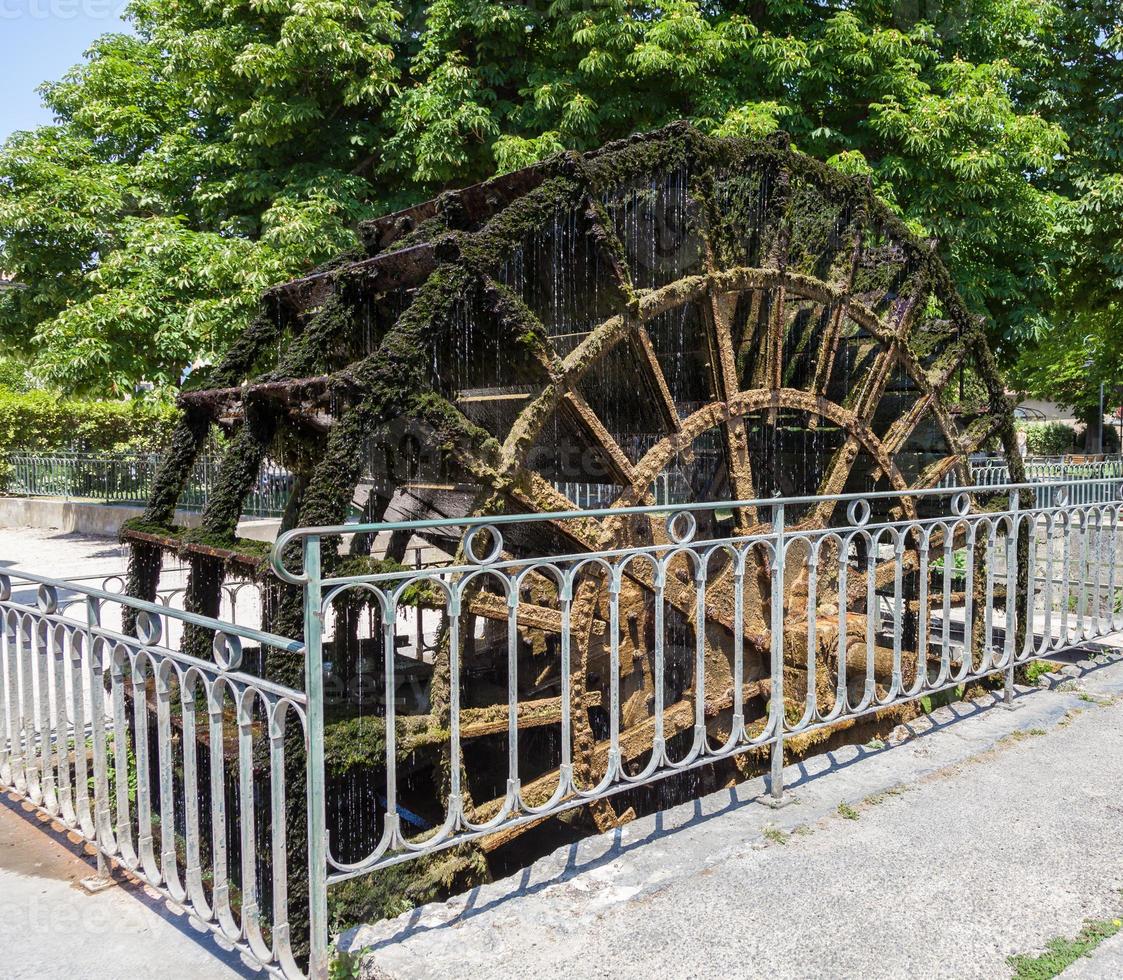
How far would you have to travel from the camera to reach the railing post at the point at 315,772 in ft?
6.92

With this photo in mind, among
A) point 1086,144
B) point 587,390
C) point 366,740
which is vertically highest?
point 1086,144

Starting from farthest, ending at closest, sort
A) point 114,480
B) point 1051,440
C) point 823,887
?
point 1051,440 < point 114,480 < point 823,887

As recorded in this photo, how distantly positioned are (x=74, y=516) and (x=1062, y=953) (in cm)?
1771

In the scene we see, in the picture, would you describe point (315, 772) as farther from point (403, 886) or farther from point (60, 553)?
point (60, 553)

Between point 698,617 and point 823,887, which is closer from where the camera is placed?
point 823,887

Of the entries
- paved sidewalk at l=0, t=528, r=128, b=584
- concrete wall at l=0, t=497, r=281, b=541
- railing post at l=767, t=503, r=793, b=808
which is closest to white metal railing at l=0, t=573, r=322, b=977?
railing post at l=767, t=503, r=793, b=808

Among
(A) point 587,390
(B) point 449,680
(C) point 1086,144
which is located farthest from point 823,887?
(C) point 1086,144

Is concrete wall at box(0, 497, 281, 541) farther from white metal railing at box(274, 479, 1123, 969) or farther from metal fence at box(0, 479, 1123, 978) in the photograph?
white metal railing at box(274, 479, 1123, 969)

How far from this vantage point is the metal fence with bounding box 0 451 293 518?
13.9m

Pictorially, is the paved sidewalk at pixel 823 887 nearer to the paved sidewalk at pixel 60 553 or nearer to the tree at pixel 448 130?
the tree at pixel 448 130

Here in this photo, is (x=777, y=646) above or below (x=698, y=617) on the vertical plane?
below

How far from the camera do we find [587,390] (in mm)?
6449

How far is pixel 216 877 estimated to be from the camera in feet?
7.79

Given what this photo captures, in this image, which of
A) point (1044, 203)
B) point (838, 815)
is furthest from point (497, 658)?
point (1044, 203)
